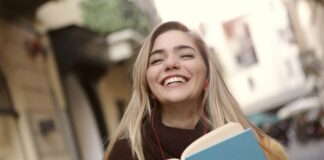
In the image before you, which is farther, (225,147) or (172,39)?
(172,39)

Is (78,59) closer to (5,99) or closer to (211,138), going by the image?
(5,99)

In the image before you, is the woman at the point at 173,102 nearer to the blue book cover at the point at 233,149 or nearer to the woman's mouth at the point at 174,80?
the woman's mouth at the point at 174,80

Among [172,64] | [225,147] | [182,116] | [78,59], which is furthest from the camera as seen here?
[78,59]

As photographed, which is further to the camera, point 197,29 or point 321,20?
point 321,20

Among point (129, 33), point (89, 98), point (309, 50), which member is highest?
point (129, 33)

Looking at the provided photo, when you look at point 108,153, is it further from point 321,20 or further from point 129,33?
point 321,20

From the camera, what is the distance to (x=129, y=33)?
10.9 metres

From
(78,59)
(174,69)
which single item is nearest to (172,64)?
(174,69)

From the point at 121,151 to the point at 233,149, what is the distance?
0.35 metres

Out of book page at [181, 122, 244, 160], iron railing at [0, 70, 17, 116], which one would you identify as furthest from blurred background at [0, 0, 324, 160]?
book page at [181, 122, 244, 160]

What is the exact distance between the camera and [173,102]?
5.49 feet

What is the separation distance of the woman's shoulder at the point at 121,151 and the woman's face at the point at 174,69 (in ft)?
0.46

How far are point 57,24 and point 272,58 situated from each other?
28.4ft

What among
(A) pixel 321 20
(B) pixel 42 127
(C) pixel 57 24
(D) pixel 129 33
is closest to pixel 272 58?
(A) pixel 321 20
